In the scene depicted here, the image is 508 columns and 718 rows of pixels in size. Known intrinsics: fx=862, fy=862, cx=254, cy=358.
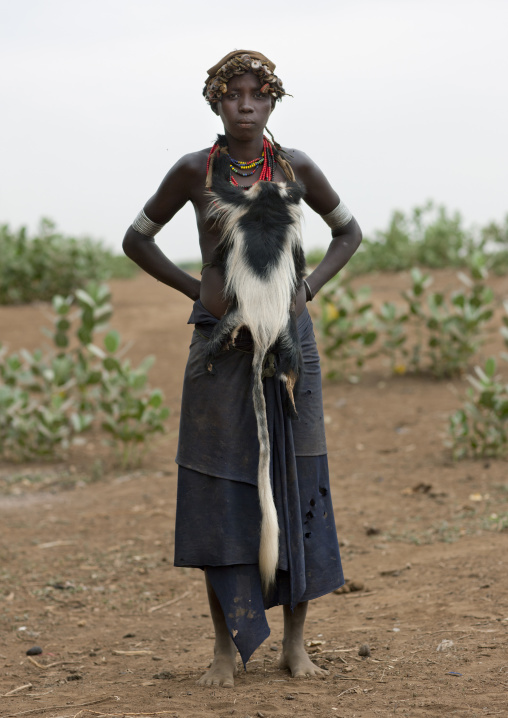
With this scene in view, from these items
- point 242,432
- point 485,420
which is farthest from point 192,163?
point 485,420

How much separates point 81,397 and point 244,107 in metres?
4.27

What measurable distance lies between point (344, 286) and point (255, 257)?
571cm

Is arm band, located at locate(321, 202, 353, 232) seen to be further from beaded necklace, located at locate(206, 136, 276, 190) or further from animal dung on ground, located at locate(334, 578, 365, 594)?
animal dung on ground, located at locate(334, 578, 365, 594)

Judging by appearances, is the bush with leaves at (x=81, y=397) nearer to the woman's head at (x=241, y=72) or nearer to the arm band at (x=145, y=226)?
the arm band at (x=145, y=226)

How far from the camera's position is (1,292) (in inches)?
459

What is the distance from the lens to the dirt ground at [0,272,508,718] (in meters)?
2.62

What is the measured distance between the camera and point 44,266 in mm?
11398

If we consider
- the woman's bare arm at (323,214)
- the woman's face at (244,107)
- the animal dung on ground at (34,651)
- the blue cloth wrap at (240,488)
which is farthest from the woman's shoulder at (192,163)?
the animal dung on ground at (34,651)

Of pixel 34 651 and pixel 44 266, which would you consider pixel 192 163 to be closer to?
pixel 34 651

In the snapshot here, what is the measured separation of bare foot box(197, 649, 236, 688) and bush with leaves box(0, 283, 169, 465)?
3.20 m

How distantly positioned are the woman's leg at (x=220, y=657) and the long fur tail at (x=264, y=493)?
251 mm

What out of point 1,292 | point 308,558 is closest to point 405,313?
point 308,558

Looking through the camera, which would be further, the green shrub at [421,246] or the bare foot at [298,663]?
the green shrub at [421,246]

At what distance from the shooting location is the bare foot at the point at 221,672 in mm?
2730
